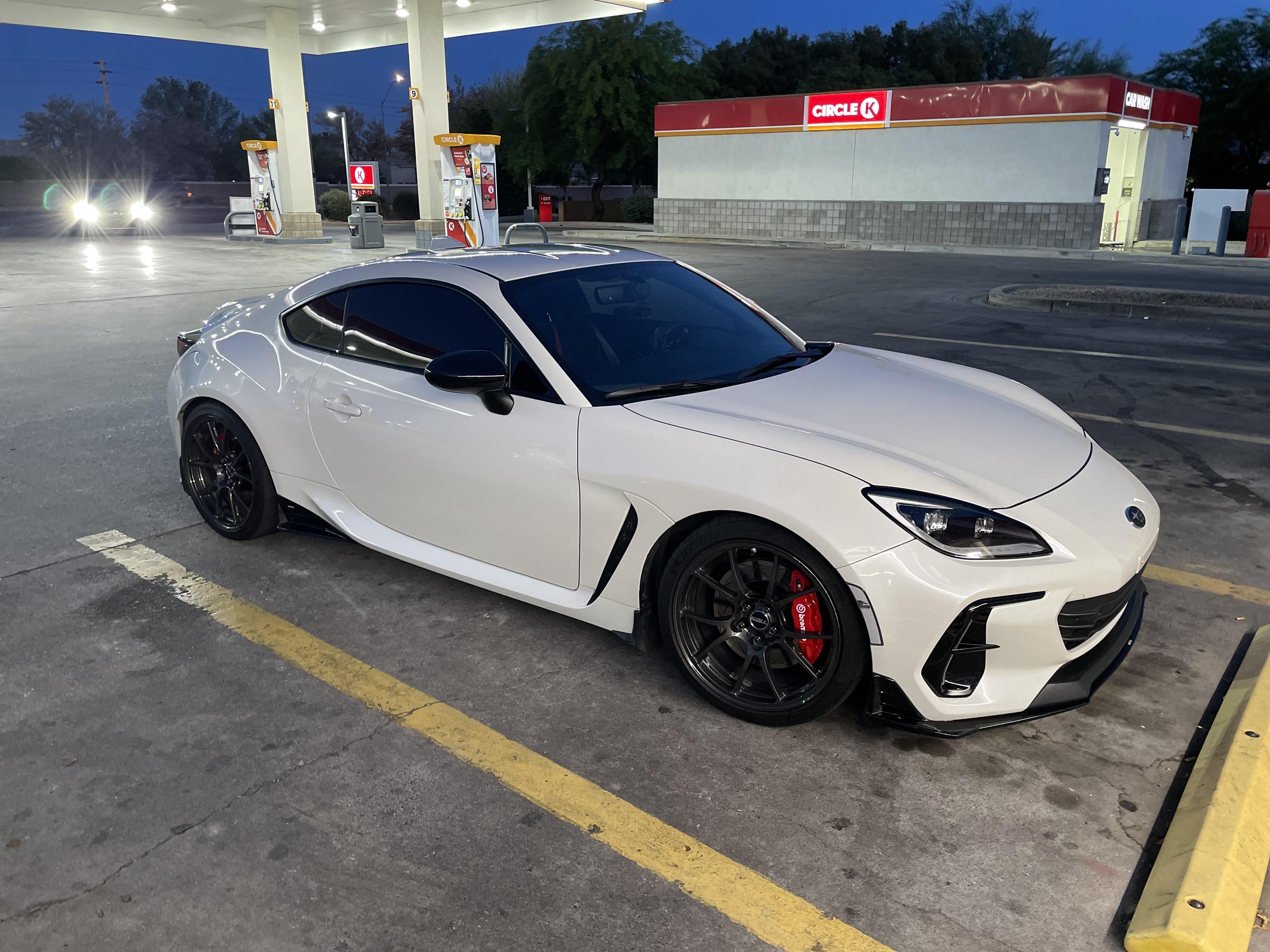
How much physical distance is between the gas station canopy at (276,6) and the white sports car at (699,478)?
28.1 metres

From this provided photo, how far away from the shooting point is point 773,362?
13.2 feet

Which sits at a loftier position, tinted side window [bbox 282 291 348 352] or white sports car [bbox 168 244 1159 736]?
tinted side window [bbox 282 291 348 352]

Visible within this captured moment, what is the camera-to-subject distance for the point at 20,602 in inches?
166

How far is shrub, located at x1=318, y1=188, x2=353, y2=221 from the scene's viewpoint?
4394cm

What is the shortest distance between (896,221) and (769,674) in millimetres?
26378

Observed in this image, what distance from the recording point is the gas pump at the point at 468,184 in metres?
24.7

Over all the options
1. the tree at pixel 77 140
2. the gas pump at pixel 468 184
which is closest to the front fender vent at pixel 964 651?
the gas pump at pixel 468 184

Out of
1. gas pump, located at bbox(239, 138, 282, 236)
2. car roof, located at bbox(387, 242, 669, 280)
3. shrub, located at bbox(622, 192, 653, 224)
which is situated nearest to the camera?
car roof, located at bbox(387, 242, 669, 280)

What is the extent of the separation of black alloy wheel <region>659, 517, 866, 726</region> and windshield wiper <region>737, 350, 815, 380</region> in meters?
0.90

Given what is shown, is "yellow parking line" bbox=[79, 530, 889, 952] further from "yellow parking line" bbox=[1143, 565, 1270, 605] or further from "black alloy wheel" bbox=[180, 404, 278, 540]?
"yellow parking line" bbox=[1143, 565, 1270, 605]

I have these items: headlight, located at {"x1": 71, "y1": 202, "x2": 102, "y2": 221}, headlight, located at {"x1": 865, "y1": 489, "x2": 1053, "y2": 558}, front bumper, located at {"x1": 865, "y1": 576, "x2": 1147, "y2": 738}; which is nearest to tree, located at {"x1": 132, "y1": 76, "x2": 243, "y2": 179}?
headlight, located at {"x1": 71, "y1": 202, "x2": 102, "y2": 221}

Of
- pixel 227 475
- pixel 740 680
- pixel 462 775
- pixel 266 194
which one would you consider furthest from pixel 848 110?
pixel 462 775

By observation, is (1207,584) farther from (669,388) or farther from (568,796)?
(568,796)

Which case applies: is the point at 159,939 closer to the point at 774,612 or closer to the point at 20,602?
the point at 774,612
